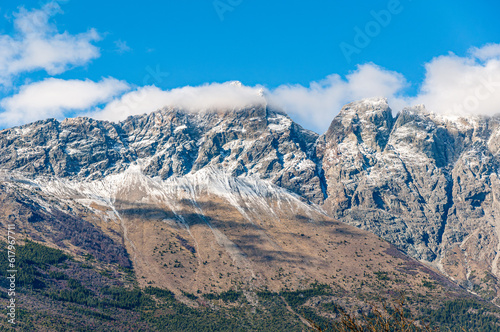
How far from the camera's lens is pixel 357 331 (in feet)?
143

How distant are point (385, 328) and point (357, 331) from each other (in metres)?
2.73

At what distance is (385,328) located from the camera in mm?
44375
